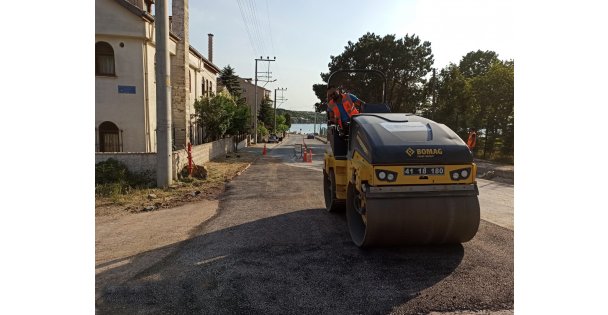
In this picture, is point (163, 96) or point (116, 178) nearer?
point (116, 178)

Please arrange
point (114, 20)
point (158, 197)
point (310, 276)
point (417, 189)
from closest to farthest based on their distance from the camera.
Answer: point (310, 276)
point (417, 189)
point (158, 197)
point (114, 20)

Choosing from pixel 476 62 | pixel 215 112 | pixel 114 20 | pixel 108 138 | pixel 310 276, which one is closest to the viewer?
pixel 310 276

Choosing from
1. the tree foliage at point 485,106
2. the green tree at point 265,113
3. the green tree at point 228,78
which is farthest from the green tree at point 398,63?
the green tree at point 265,113

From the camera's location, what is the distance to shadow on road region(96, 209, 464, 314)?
380 cm

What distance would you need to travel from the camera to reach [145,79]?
16.3m

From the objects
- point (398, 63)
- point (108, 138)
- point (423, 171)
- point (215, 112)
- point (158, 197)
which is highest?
point (398, 63)

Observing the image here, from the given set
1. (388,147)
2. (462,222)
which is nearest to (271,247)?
(388,147)

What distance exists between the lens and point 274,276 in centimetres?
448

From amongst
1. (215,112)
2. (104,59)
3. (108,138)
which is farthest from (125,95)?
(215,112)

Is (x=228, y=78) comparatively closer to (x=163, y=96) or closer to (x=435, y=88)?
(x=435, y=88)

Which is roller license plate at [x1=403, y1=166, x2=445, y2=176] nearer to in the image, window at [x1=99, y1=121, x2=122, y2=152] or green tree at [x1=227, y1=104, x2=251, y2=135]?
window at [x1=99, y1=121, x2=122, y2=152]

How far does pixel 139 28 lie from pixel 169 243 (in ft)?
43.1

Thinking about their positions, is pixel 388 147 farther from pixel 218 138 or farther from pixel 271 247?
pixel 218 138

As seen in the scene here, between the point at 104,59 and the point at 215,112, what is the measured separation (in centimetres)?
765
